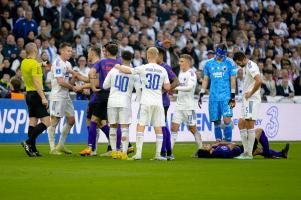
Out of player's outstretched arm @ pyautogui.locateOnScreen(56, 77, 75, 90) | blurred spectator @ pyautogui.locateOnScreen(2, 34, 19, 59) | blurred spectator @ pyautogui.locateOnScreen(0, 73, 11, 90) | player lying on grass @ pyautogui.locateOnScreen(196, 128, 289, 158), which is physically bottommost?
player lying on grass @ pyautogui.locateOnScreen(196, 128, 289, 158)

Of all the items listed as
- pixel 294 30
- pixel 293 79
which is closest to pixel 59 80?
pixel 293 79

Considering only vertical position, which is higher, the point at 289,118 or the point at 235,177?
the point at 289,118

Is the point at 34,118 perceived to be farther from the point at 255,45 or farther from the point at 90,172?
the point at 255,45

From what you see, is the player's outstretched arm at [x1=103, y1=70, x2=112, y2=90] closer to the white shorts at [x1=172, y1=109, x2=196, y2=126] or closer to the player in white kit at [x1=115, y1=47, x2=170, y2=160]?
the player in white kit at [x1=115, y1=47, x2=170, y2=160]

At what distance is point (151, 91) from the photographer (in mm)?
17516

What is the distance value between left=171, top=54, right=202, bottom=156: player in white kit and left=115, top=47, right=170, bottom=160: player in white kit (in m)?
1.73

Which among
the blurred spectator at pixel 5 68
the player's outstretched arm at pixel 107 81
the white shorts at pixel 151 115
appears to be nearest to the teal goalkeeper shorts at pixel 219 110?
the white shorts at pixel 151 115

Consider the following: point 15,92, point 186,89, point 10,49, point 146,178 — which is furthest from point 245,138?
point 10,49

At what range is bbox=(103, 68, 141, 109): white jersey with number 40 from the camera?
18.0 meters

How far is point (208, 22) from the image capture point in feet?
113

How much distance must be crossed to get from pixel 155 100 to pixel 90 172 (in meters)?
3.48

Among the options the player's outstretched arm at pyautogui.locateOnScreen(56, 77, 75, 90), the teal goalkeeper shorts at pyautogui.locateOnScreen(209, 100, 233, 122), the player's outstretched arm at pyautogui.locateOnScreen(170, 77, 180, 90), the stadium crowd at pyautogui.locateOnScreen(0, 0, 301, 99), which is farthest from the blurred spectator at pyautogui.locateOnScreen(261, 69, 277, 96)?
the player's outstretched arm at pyautogui.locateOnScreen(170, 77, 180, 90)

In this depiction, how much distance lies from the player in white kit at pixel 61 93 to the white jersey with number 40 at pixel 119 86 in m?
1.74

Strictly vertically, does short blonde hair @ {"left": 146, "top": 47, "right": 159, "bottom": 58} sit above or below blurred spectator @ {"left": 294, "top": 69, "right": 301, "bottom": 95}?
below
